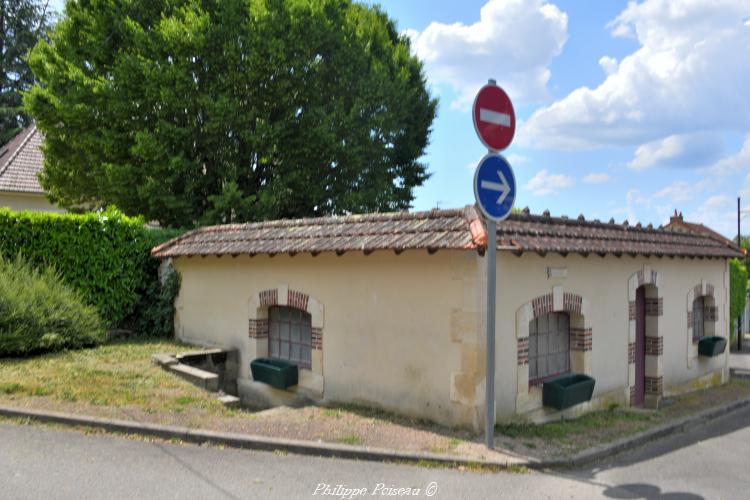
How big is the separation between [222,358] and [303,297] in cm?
245

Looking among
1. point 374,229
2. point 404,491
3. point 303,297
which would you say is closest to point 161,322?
point 303,297

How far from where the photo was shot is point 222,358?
1023 centimetres

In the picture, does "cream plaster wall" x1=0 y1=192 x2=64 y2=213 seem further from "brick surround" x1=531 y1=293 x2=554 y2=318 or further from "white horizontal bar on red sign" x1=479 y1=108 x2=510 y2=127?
"white horizontal bar on red sign" x1=479 y1=108 x2=510 y2=127

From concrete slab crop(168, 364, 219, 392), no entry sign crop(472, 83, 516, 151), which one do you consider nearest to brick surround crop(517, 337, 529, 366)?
no entry sign crop(472, 83, 516, 151)

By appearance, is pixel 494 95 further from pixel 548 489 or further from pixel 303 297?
pixel 303 297

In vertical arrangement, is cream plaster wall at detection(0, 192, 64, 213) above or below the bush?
above

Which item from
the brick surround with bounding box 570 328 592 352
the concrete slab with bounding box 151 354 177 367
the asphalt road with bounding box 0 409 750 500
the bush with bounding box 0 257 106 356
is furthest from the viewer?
the bush with bounding box 0 257 106 356

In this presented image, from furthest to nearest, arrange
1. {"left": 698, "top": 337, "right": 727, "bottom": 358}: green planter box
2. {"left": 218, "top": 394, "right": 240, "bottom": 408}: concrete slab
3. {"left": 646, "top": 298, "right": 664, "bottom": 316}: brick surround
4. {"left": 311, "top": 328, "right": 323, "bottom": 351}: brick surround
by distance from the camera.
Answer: {"left": 698, "top": 337, "right": 727, "bottom": 358}: green planter box, {"left": 646, "top": 298, "right": 664, "bottom": 316}: brick surround, {"left": 311, "top": 328, "right": 323, "bottom": 351}: brick surround, {"left": 218, "top": 394, "right": 240, "bottom": 408}: concrete slab

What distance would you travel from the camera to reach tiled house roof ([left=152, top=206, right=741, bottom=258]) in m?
6.83

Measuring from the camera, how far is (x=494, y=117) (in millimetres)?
5805

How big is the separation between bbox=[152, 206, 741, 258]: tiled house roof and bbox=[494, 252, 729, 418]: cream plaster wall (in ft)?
0.99

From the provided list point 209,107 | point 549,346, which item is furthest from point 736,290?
point 209,107

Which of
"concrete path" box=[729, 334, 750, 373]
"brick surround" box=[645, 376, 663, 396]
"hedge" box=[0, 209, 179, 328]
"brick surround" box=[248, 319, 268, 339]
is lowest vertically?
"concrete path" box=[729, 334, 750, 373]

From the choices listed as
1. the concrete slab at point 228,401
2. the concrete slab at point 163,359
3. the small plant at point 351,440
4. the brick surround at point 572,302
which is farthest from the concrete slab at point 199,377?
the brick surround at point 572,302
